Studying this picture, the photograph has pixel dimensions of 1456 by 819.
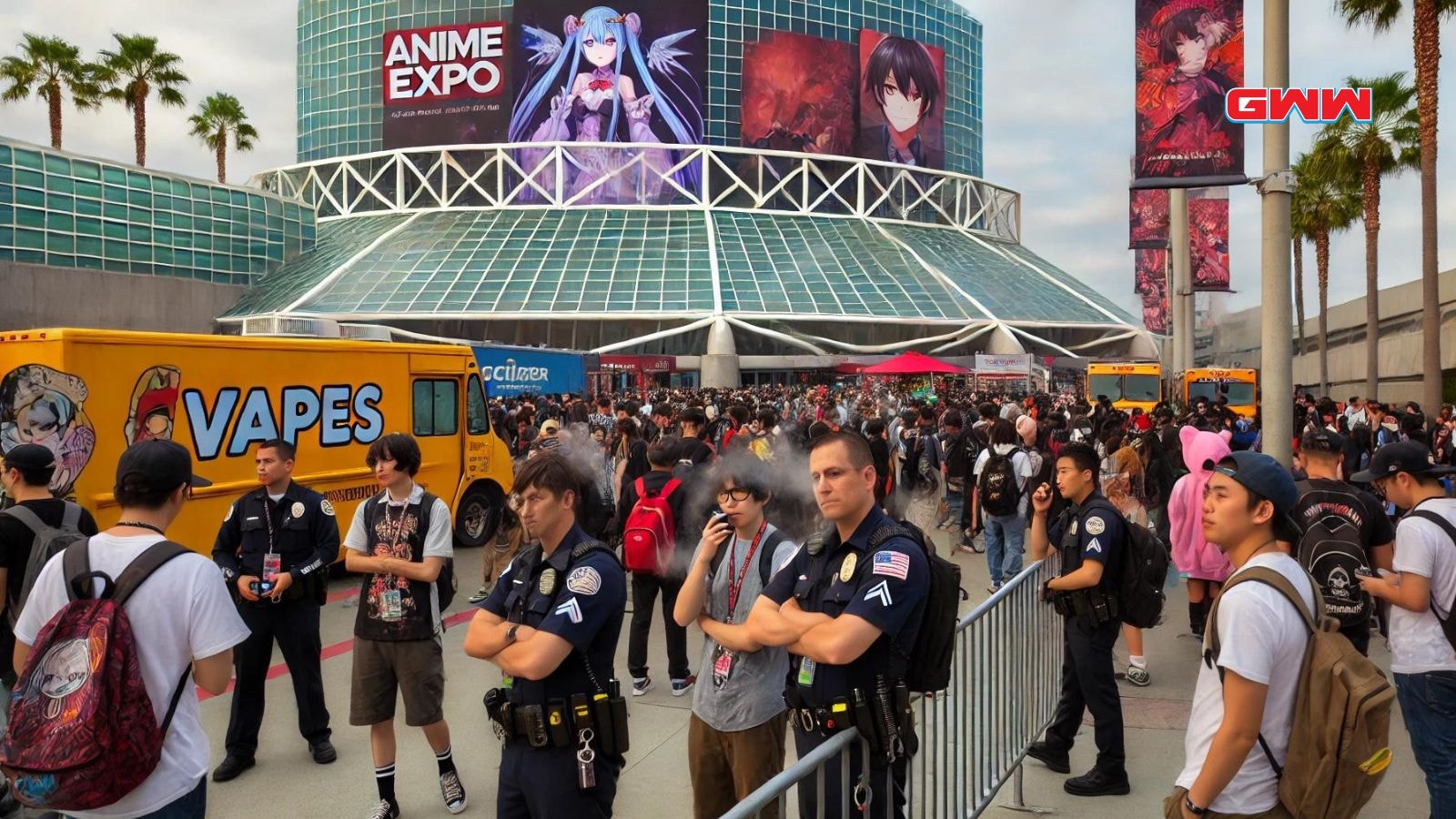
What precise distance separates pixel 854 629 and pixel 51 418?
7.84 meters

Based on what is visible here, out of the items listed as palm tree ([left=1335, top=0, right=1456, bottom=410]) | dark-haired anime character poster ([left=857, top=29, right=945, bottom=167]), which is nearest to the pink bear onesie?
palm tree ([left=1335, top=0, right=1456, bottom=410])

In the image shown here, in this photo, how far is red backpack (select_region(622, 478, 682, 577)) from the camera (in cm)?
649

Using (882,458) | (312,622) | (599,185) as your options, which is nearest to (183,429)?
(312,622)

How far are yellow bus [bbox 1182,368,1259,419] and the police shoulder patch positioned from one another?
23.7 metres

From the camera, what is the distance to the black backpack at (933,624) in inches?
124

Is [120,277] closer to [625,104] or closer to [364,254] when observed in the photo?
[364,254]

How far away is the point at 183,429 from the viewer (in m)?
9.08

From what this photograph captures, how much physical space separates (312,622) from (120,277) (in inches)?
1565

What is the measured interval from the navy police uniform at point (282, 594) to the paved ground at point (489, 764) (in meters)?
0.39

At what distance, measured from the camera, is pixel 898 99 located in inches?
2339

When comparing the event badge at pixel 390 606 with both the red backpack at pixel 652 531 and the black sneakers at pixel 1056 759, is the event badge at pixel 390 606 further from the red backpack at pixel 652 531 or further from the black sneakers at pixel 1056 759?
the black sneakers at pixel 1056 759

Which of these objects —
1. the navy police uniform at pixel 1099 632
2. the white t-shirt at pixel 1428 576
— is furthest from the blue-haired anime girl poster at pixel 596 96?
the white t-shirt at pixel 1428 576

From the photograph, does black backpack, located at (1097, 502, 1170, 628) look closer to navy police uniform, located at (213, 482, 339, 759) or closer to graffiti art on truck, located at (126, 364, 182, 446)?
navy police uniform, located at (213, 482, 339, 759)

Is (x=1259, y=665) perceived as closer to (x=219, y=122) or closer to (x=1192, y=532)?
(x=1192, y=532)
